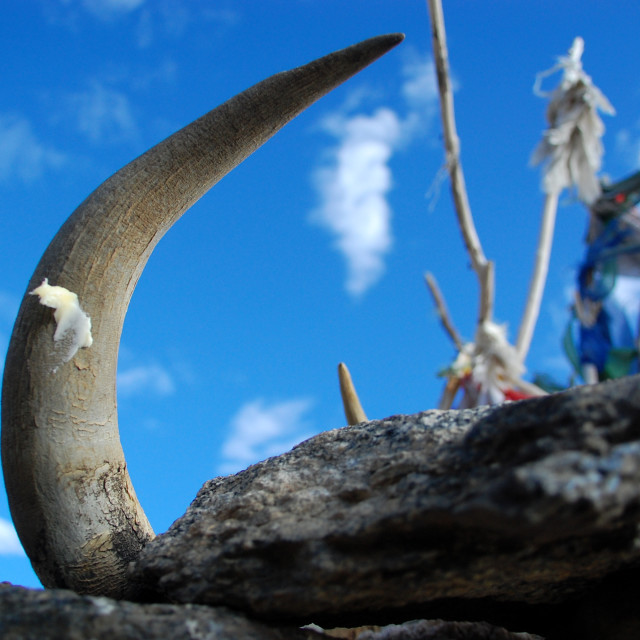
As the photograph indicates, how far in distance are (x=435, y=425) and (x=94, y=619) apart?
0.83m

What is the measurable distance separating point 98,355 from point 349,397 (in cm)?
110

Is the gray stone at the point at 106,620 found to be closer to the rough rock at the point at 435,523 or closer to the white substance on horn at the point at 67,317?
the rough rock at the point at 435,523

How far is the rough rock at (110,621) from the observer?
1.16m

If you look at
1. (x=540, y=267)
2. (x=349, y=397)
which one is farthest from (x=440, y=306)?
(x=349, y=397)

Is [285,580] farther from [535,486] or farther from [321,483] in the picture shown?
[535,486]

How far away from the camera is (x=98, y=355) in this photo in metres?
1.65

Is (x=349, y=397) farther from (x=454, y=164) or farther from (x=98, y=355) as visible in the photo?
(x=454, y=164)

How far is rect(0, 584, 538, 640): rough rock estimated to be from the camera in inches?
45.6

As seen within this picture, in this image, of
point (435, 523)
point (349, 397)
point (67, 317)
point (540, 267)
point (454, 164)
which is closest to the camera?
point (435, 523)

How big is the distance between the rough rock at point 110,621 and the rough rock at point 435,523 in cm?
6

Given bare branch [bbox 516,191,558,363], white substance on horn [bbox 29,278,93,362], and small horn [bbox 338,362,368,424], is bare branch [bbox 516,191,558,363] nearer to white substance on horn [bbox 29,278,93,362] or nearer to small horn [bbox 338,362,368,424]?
small horn [bbox 338,362,368,424]

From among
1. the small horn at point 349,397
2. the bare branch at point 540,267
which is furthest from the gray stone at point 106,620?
the bare branch at point 540,267

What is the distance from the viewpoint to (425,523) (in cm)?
116

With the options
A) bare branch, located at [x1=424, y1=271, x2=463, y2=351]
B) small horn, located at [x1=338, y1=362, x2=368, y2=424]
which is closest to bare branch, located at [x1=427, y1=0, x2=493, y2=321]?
bare branch, located at [x1=424, y1=271, x2=463, y2=351]
